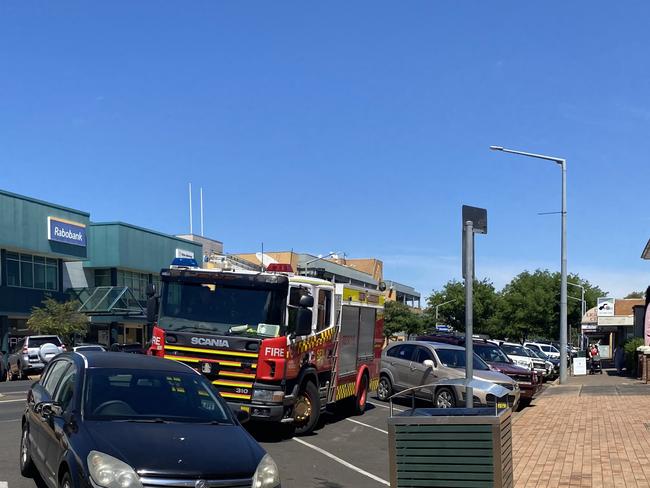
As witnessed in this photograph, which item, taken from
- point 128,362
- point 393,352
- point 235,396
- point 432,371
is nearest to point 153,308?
point 235,396

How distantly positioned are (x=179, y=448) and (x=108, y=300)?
43.2 m

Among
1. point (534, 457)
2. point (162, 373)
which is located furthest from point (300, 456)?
point (162, 373)

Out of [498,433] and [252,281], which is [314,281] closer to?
[252,281]

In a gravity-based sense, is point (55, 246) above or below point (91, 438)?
above

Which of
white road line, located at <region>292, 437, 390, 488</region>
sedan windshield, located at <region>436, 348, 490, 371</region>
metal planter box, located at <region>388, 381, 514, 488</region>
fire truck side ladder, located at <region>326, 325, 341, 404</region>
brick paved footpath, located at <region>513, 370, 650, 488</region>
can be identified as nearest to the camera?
metal planter box, located at <region>388, 381, 514, 488</region>

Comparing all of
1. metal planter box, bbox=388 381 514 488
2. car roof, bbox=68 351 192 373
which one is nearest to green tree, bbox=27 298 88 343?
car roof, bbox=68 351 192 373

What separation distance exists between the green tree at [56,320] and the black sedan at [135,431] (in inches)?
1340

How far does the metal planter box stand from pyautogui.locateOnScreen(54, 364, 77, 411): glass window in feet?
9.86

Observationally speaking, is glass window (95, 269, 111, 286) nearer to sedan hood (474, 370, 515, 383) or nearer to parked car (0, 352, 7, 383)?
parked car (0, 352, 7, 383)

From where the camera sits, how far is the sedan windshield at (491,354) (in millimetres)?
21691

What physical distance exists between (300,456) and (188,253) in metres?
48.7

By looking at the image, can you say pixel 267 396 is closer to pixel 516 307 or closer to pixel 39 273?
pixel 39 273

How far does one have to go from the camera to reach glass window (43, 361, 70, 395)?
26.6 ft

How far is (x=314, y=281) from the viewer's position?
45.0 ft
